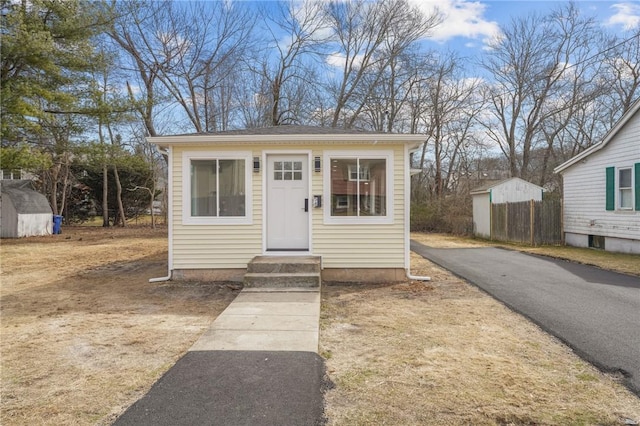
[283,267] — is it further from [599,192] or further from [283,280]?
[599,192]

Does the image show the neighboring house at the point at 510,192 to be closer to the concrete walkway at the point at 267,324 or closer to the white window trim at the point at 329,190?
the white window trim at the point at 329,190

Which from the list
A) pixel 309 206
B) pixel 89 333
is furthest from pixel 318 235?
pixel 89 333

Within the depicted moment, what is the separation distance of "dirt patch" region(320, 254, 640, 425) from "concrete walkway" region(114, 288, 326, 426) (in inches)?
7.5

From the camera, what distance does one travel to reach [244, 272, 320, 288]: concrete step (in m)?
6.07

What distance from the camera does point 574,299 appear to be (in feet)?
18.9

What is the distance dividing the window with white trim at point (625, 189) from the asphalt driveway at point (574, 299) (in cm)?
297

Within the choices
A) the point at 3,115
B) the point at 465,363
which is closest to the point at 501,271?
the point at 465,363

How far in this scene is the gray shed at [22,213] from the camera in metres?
15.0

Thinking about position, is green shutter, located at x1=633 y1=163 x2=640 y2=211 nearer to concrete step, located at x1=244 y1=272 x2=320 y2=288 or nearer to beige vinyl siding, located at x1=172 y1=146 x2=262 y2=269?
concrete step, located at x1=244 y1=272 x2=320 y2=288

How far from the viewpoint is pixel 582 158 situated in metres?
12.5

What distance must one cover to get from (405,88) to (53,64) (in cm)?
1794

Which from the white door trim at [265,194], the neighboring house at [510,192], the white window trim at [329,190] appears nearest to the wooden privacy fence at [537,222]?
the neighboring house at [510,192]

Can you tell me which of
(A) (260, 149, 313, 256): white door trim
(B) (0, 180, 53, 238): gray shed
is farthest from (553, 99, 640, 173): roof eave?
(B) (0, 180, 53, 238): gray shed

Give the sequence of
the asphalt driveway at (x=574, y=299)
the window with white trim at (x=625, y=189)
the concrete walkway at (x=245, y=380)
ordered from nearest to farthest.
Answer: the concrete walkway at (x=245, y=380) < the asphalt driveway at (x=574, y=299) < the window with white trim at (x=625, y=189)
